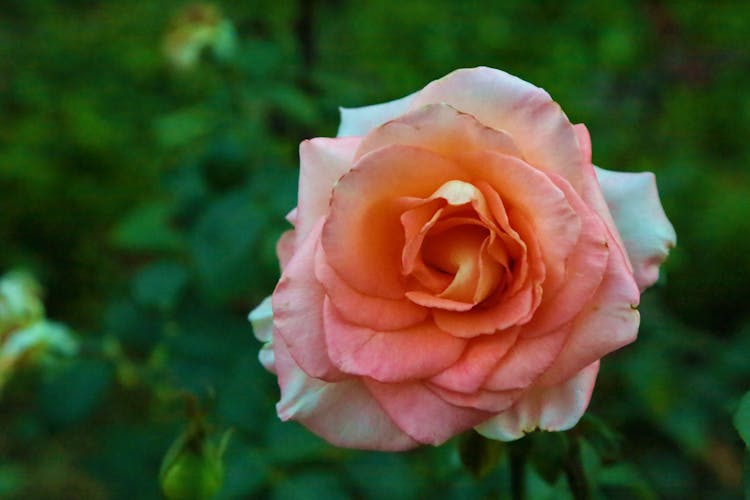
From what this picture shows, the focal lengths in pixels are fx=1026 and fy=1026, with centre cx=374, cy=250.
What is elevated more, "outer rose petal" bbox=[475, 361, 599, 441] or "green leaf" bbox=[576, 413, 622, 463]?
"outer rose petal" bbox=[475, 361, 599, 441]

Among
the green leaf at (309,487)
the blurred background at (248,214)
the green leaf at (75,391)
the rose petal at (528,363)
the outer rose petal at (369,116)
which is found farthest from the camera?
the green leaf at (75,391)

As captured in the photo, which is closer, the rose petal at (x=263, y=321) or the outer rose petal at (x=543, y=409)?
the outer rose petal at (x=543, y=409)

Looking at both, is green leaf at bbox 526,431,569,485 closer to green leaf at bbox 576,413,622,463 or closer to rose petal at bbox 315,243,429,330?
green leaf at bbox 576,413,622,463

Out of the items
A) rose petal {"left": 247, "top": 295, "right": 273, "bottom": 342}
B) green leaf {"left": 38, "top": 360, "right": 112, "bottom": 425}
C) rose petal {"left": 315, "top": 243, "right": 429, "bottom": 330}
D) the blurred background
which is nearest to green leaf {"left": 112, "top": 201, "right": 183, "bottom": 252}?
the blurred background

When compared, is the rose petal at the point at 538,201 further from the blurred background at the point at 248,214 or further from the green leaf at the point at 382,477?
the green leaf at the point at 382,477

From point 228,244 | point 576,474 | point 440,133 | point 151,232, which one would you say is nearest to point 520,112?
point 440,133

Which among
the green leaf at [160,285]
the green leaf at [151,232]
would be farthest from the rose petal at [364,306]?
the green leaf at [151,232]
